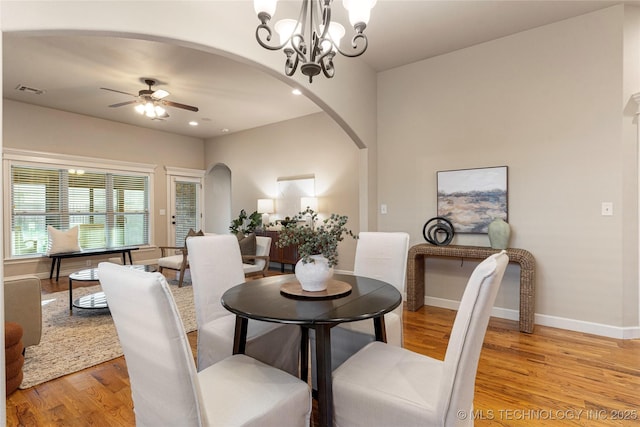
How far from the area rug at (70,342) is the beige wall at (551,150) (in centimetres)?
330

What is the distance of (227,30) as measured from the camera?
94.7 inches

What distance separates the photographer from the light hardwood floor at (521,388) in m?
1.82

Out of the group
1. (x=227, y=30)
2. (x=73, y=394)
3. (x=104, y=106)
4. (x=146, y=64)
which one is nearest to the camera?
(x=73, y=394)

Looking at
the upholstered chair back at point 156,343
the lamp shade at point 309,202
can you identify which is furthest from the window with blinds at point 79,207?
the upholstered chair back at point 156,343

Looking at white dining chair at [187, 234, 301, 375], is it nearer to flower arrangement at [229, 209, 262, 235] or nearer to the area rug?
the area rug

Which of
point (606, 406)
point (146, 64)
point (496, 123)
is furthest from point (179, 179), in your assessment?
point (606, 406)

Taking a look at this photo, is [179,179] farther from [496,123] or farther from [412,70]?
[496,123]

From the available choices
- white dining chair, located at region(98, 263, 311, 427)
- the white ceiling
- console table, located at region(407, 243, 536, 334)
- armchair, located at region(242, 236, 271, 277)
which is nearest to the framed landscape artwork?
console table, located at region(407, 243, 536, 334)

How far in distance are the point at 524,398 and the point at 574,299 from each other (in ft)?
5.41

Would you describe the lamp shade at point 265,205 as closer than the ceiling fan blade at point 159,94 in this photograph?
No

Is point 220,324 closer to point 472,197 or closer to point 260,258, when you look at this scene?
point 260,258

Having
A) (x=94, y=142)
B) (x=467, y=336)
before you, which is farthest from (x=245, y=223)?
(x=467, y=336)

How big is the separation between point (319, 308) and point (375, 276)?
100 centimetres

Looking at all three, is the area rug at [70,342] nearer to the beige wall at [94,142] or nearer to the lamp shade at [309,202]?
the lamp shade at [309,202]
